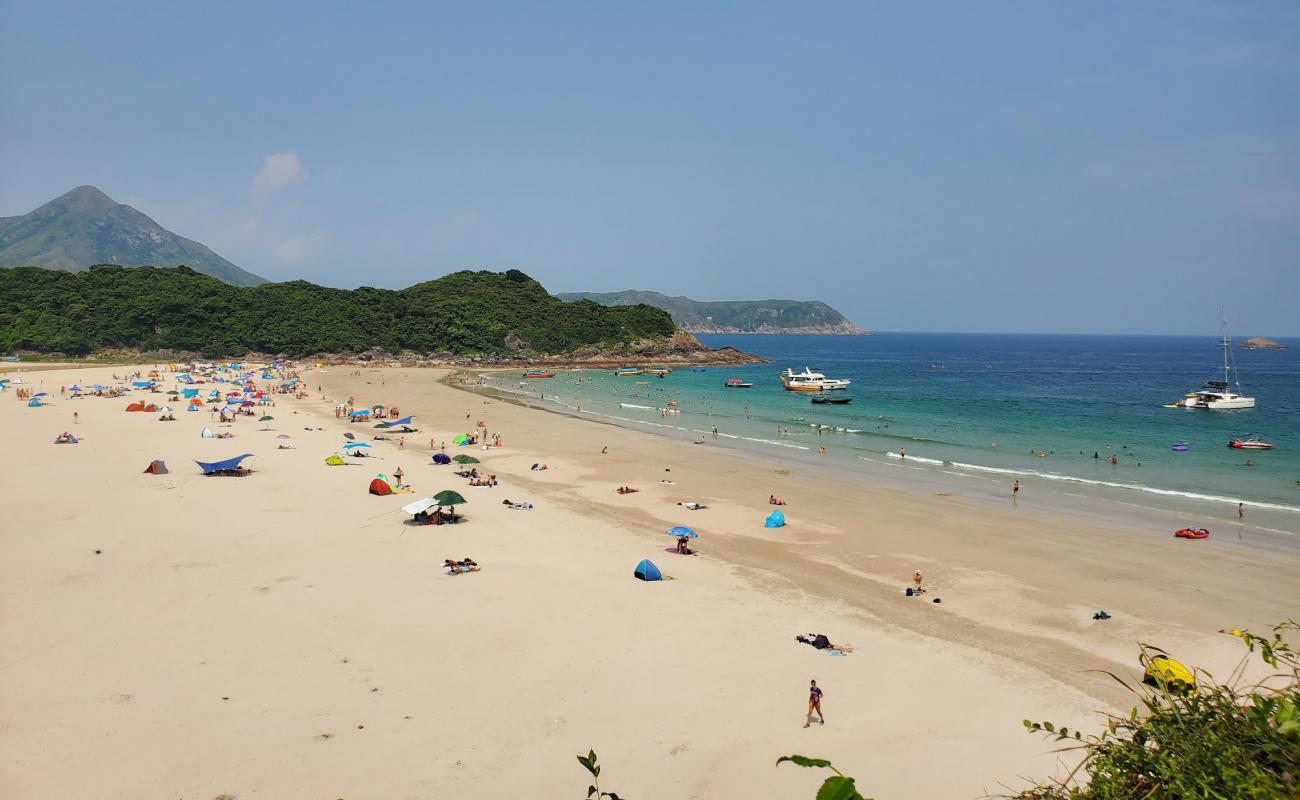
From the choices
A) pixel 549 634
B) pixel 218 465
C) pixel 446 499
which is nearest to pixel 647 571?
pixel 549 634

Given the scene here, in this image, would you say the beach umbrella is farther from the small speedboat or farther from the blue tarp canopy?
the small speedboat

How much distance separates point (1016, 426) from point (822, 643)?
4477 centimetres

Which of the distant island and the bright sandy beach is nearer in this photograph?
the bright sandy beach

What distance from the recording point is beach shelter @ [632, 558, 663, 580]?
60.8ft

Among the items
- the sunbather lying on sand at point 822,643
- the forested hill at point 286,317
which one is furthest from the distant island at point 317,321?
the sunbather lying on sand at point 822,643

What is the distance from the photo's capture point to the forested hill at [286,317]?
303ft

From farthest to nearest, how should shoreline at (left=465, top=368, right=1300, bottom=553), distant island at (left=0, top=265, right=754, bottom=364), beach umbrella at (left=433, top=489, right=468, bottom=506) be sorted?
distant island at (left=0, top=265, right=754, bottom=364)
shoreline at (left=465, top=368, right=1300, bottom=553)
beach umbrella at (left=433, top=489, right=468, bottom=506)

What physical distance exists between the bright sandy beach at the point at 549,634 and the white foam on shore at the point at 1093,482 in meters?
7.26

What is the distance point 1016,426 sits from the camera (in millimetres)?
52469

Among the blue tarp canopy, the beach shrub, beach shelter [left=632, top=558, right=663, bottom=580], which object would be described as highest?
the beach shrub

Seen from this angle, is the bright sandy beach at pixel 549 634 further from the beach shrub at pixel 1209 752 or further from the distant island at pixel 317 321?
the distant island at pixel 317 321

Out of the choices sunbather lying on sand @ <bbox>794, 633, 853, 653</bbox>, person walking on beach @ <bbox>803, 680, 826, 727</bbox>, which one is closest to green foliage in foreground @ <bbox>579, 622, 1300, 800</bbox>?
person walking on beach @ <bbox>803, 680, 826, 727</bbox>

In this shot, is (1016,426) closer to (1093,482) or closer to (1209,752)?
(1093,482)

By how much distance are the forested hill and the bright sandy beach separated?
260 ft
